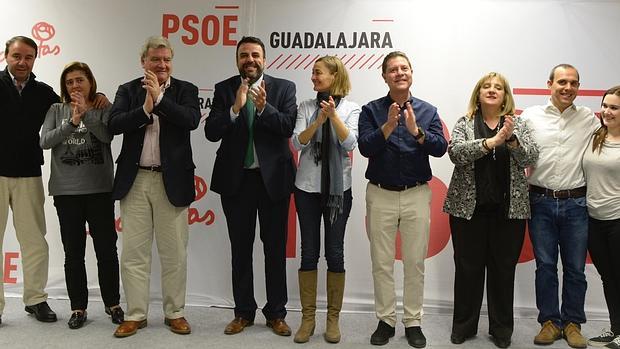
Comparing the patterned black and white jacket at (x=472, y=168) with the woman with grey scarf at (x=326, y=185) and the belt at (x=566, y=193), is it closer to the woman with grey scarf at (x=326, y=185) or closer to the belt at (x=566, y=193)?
the belt at (x=566, y=193)

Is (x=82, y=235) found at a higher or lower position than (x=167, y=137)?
lower

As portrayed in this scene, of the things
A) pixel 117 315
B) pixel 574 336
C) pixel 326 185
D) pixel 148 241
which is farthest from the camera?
pixel 117 315

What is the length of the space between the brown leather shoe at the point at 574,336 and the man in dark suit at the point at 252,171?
1703 mm

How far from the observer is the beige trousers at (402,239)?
3102 mm

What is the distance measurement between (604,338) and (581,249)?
1.89 ft

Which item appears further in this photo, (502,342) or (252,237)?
(252,237)

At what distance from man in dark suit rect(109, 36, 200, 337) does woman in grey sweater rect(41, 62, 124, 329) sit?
0.63 feet

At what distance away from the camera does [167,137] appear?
Result: 3205 mm

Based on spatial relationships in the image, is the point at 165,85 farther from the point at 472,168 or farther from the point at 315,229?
the point at 472,168

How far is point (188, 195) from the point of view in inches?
129

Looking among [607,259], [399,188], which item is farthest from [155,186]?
[607,259]

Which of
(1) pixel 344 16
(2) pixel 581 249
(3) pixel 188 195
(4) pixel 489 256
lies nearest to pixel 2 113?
(3) pixel 188 195

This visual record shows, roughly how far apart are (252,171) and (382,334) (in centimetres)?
125

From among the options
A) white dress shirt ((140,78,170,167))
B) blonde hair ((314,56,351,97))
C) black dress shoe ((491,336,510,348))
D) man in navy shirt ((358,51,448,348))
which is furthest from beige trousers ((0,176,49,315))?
black dress shoe ((491,336,510,348))
